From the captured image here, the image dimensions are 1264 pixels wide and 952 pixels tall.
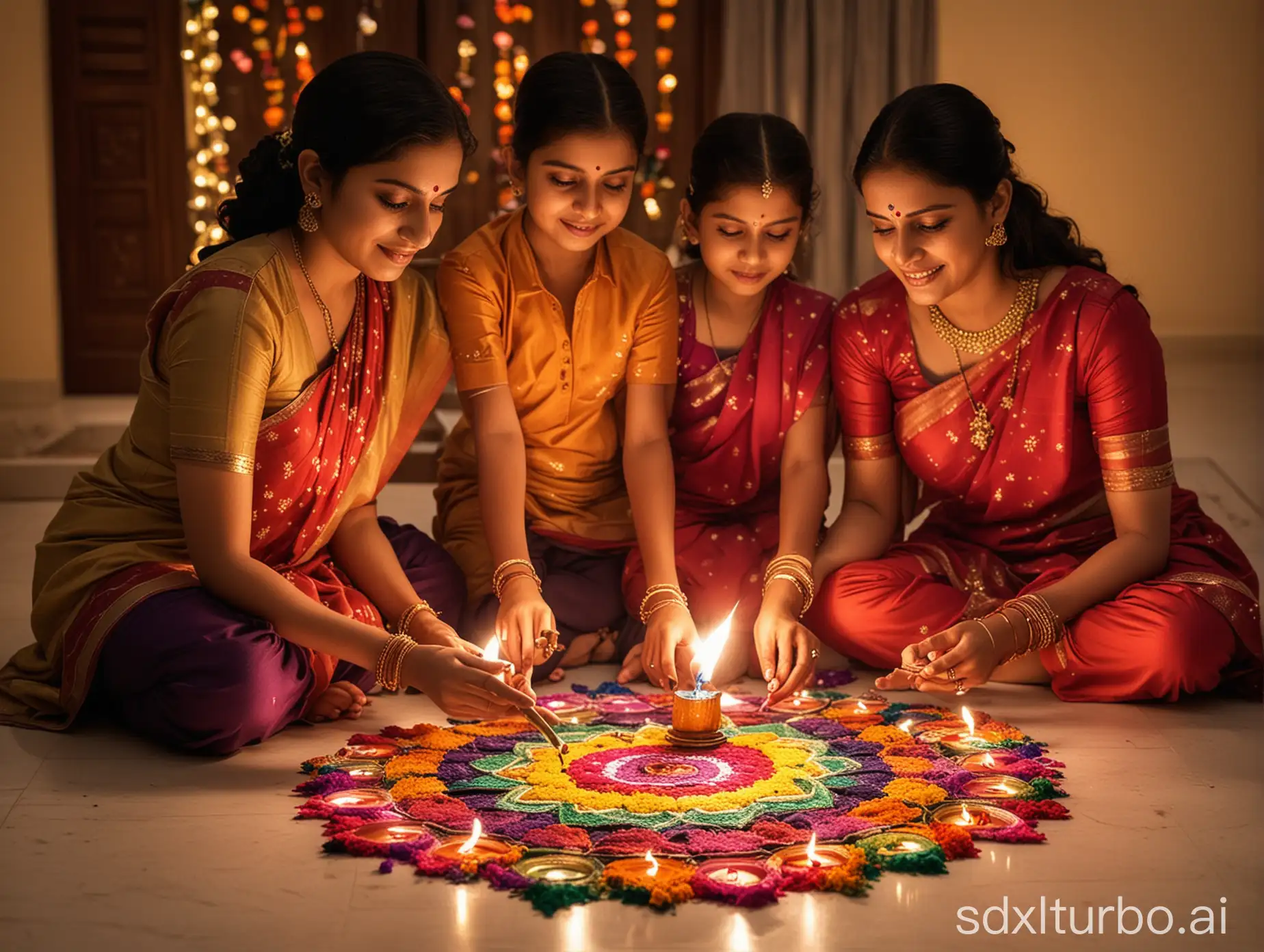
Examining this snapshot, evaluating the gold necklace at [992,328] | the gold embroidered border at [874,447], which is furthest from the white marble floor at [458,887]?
the gold necklace at [992,328]

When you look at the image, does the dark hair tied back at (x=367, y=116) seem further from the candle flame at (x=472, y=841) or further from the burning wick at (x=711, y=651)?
the candle flame at (x=472, y=841)

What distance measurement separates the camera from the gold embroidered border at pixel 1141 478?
2.90m

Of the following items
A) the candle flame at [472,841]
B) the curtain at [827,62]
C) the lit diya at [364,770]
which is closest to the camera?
the candle flame at [472,841]

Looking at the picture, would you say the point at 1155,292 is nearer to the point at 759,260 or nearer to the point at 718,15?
the point at 718,15

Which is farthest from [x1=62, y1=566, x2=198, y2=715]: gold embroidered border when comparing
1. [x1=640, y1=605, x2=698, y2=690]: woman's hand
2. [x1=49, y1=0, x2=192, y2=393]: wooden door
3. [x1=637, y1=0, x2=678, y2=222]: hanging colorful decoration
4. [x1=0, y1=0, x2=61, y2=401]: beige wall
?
[x1=637, y1=0, x2=678, y2=222]: hanging colorful decoration

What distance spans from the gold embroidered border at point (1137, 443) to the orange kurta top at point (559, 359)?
930mm

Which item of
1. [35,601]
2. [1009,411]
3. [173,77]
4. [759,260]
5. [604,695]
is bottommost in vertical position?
[604,695]

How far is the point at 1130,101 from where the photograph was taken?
8.17 m

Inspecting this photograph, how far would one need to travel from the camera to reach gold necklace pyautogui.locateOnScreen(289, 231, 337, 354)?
109 inches

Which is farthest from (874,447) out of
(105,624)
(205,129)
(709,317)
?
(205,129)

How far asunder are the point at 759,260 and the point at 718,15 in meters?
4.88

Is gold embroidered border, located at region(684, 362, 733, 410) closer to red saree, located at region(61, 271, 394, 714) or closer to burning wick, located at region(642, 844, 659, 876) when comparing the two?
red saree, located at region(61, 271, 394, 714)

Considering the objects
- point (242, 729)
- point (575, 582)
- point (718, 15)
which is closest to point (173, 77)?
point (718, 15)

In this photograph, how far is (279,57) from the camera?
7.33 meters
